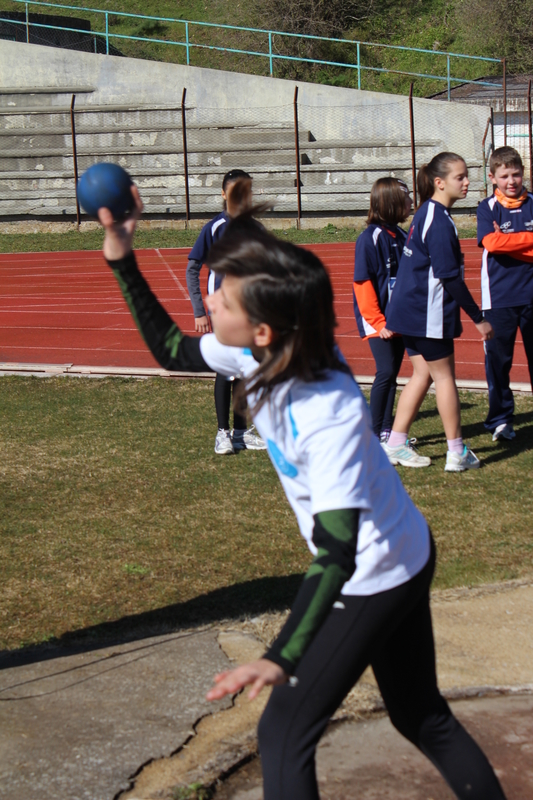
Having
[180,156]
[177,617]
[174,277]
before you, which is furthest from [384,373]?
[180,156]

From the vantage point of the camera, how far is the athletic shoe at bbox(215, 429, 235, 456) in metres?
6.25

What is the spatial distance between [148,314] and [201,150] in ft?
81.0

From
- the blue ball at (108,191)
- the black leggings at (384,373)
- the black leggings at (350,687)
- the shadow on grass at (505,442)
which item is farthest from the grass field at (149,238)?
the black leggings at (350,687)

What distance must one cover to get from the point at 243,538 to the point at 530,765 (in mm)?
2173

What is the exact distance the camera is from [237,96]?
94.9ft

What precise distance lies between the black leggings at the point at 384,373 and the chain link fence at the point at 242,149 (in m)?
16.9

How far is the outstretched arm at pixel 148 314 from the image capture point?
Result: 2385 mm

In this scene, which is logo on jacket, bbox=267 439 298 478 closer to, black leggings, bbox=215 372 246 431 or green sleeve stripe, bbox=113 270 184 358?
green sleeve stripe, bbox=113 270 184 358

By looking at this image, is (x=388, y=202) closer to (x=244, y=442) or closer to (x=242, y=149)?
(x=244, y=442)

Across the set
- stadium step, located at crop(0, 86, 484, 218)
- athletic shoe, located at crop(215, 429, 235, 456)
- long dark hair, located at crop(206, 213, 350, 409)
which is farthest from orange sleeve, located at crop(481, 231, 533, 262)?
stadium step, located at crop(0, 86, 484, 218)

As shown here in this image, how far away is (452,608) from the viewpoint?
153 inches

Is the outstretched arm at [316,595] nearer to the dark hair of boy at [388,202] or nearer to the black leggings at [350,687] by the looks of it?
the black leggings at [350,687]

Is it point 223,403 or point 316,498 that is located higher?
point 316,498

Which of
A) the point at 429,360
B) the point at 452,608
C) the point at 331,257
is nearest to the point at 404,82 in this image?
the point at 331,257
